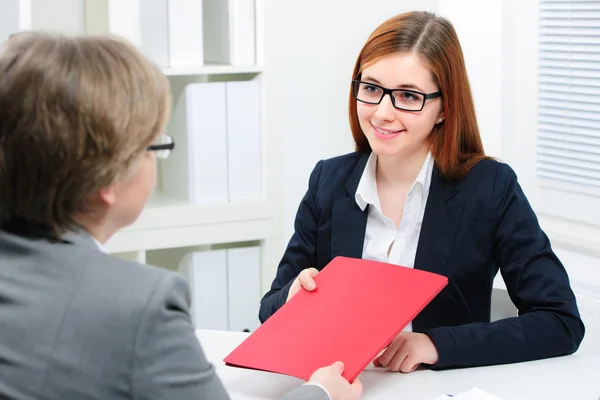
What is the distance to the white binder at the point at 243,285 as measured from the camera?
264 cm

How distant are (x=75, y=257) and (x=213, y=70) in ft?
5.17

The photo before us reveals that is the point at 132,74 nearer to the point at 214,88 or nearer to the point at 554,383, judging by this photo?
the point at 554,383

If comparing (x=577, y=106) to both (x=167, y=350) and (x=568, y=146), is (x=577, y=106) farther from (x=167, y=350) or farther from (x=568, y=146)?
(x=167, y=350)

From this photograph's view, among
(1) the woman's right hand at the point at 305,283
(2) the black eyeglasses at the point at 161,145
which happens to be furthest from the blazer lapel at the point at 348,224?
(2) the black eyeglasses at the point at 161,145

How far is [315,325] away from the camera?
150 cm

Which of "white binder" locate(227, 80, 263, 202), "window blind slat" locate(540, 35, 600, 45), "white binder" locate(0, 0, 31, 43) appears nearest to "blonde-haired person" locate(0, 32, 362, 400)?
"white binder" locate(0, 0, 31, 43)

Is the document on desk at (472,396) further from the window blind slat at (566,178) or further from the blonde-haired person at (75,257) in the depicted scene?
the window blind slat at (566,178)

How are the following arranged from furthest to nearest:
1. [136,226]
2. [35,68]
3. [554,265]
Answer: [136,226]
[554,265]
[35,68]

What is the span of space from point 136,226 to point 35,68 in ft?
5.12

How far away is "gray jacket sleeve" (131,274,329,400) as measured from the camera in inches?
37.9

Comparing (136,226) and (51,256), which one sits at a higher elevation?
(51,256)

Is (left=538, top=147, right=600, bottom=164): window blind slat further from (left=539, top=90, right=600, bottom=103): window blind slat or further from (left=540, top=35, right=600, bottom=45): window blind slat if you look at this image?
(left=540, top=35, right=600, bottom=45): window blind slat

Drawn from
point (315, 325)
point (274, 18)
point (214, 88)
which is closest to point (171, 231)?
point (214, 88)

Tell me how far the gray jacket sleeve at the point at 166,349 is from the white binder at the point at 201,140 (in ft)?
5.04
